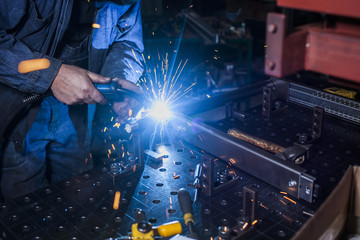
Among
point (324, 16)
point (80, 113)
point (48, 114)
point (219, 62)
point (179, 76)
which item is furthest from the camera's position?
point (219, 62)

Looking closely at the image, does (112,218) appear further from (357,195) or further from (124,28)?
(124,28)

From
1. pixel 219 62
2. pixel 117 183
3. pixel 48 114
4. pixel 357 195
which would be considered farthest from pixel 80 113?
pixel 219 62

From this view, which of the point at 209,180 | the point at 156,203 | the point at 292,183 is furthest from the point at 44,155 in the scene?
the point at 292,183

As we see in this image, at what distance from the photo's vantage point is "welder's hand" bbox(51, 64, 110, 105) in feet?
5.91

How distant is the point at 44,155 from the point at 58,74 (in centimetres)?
66

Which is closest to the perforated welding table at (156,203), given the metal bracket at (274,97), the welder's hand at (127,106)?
the metal bracket at (274,97)

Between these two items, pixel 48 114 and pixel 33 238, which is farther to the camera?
pixel 48 114

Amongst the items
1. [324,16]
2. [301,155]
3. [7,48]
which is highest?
[324,16]

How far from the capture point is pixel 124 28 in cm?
243

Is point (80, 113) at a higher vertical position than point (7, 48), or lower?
lower

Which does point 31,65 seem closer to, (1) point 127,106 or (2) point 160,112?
(1) point 127,106

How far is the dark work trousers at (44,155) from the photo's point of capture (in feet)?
7.04

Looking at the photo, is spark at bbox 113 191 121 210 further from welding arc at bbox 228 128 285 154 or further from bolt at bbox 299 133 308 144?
bolt at bbox 299 133 308 144

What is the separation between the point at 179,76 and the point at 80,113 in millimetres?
1751
